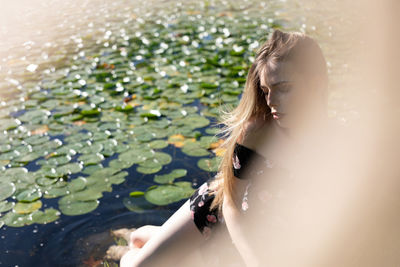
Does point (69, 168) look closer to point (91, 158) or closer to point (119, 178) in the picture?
point (91, 158)

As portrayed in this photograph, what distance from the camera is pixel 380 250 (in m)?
0.65

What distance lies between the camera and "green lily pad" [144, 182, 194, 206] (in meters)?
1.81

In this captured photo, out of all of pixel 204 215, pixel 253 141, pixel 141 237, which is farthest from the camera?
pixel 141 237

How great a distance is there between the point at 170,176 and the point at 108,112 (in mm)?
795

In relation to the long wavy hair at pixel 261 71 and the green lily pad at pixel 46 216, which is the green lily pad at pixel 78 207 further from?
the long wavy hair at pixel 261 71

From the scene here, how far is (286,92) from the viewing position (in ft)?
3.33

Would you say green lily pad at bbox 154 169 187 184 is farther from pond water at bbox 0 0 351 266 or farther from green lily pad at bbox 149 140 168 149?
green lily pad at bbox 149 140 168 149

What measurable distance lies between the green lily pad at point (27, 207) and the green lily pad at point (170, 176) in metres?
0.52

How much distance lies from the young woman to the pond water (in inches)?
4.0

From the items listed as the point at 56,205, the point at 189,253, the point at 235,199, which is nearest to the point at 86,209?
the point at 56,205

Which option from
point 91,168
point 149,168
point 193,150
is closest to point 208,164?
point 193,150

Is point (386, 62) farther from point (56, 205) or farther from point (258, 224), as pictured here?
point (56, 205)

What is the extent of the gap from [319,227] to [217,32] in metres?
3.59

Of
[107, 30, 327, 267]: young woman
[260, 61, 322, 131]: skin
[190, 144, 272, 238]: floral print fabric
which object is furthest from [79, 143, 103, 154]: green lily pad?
[260, 61, 322, 131]: skin
